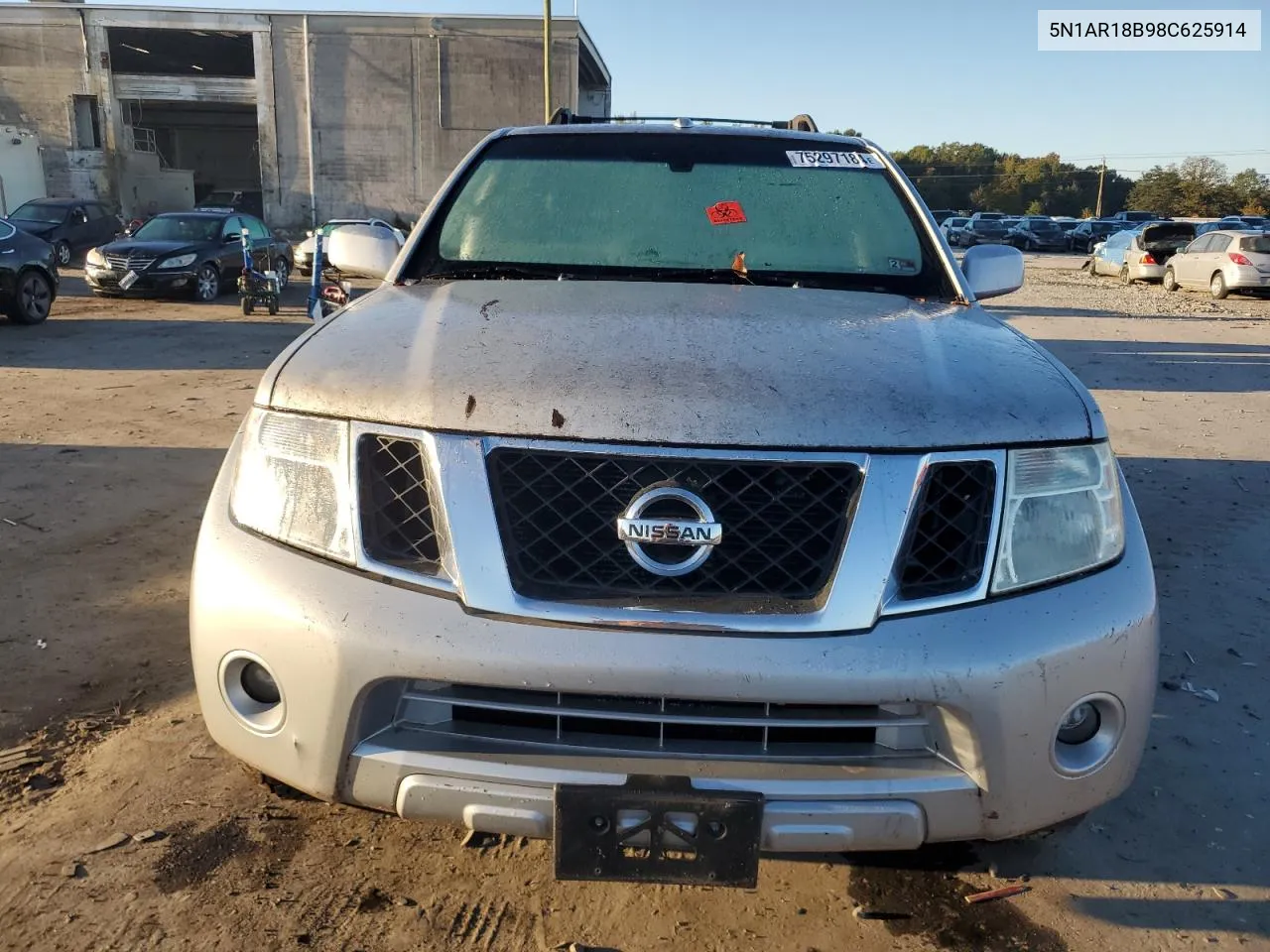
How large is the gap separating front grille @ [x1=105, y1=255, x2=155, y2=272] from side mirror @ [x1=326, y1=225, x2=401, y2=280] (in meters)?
13.2

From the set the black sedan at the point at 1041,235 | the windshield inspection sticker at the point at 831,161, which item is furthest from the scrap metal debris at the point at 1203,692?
the black sedan at the point at 1041,235

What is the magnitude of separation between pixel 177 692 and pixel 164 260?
1360 centimetres

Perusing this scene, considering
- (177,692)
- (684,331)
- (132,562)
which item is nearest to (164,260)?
(132,562)

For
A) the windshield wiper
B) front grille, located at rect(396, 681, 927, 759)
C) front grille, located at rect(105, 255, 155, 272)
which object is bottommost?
front grille, located at rect(396, 681, 927, 759)

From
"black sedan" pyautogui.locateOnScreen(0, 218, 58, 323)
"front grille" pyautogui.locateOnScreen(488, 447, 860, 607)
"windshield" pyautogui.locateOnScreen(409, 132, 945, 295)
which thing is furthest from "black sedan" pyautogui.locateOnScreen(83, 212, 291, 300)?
"front grille" pyautogui.locateOnScreen(488, 447, 860, 607)

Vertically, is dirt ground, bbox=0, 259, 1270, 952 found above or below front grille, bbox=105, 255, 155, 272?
below

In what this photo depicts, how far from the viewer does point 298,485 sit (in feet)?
6.42

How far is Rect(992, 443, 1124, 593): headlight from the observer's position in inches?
73.9

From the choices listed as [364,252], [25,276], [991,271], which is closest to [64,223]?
[25,276]

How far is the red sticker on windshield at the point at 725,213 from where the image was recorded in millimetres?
3146

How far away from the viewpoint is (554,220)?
10.4 ft

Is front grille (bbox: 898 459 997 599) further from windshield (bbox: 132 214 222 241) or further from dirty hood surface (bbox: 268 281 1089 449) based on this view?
windshield (bbox: 132 214 222 241)

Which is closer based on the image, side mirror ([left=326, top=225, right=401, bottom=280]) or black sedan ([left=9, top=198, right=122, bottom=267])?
side mirror ([left=326, top=225, right=401, bottom=280])

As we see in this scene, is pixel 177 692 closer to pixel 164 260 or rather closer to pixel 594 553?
pixel 594 553
